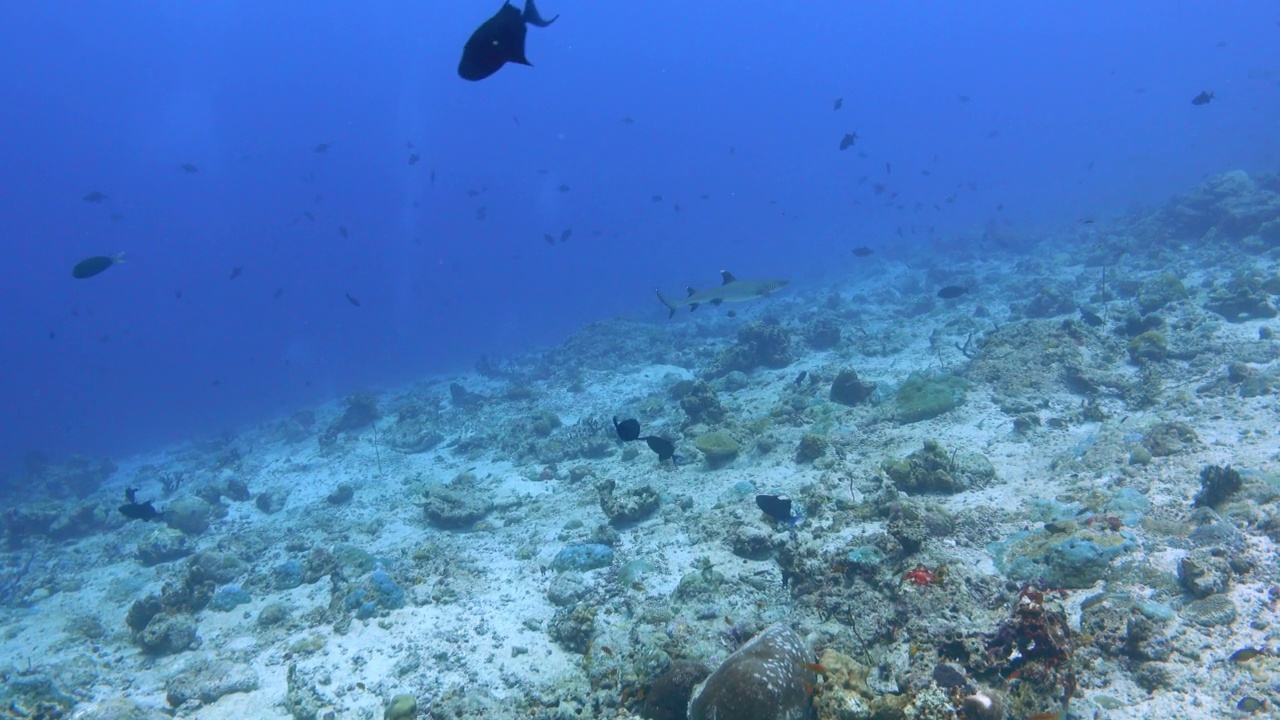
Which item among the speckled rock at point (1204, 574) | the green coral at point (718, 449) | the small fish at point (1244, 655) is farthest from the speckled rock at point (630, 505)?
the small fish at point (1244, 655)

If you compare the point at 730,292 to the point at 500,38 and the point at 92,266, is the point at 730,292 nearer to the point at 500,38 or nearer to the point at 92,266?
the point at 500,38

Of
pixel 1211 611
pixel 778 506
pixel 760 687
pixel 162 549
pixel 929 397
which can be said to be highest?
pixel 162 549

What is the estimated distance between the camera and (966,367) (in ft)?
37.9

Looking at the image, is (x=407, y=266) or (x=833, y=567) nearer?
(x=833, y=567)

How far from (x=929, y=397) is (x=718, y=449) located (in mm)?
3987

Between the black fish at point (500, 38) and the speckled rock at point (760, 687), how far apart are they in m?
4.43

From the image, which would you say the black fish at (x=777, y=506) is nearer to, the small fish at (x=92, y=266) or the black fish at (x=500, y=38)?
the black fish at (x=500, y=38)

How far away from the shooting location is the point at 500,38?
3750mm

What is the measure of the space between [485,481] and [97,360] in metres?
114

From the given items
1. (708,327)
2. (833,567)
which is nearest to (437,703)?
(833,567)

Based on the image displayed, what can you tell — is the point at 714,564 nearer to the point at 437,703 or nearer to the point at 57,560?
the point at 437,703

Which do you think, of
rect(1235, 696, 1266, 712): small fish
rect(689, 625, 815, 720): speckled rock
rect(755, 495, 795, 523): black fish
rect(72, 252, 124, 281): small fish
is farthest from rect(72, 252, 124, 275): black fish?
rect(1235, 696, 1266, 712): small fish

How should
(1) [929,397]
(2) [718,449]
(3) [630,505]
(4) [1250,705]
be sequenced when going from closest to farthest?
(4) [1250,705]
(3) [630,505]
(1) [929,397]
(2) [718,449]

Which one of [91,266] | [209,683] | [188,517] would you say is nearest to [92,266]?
[91,266]
